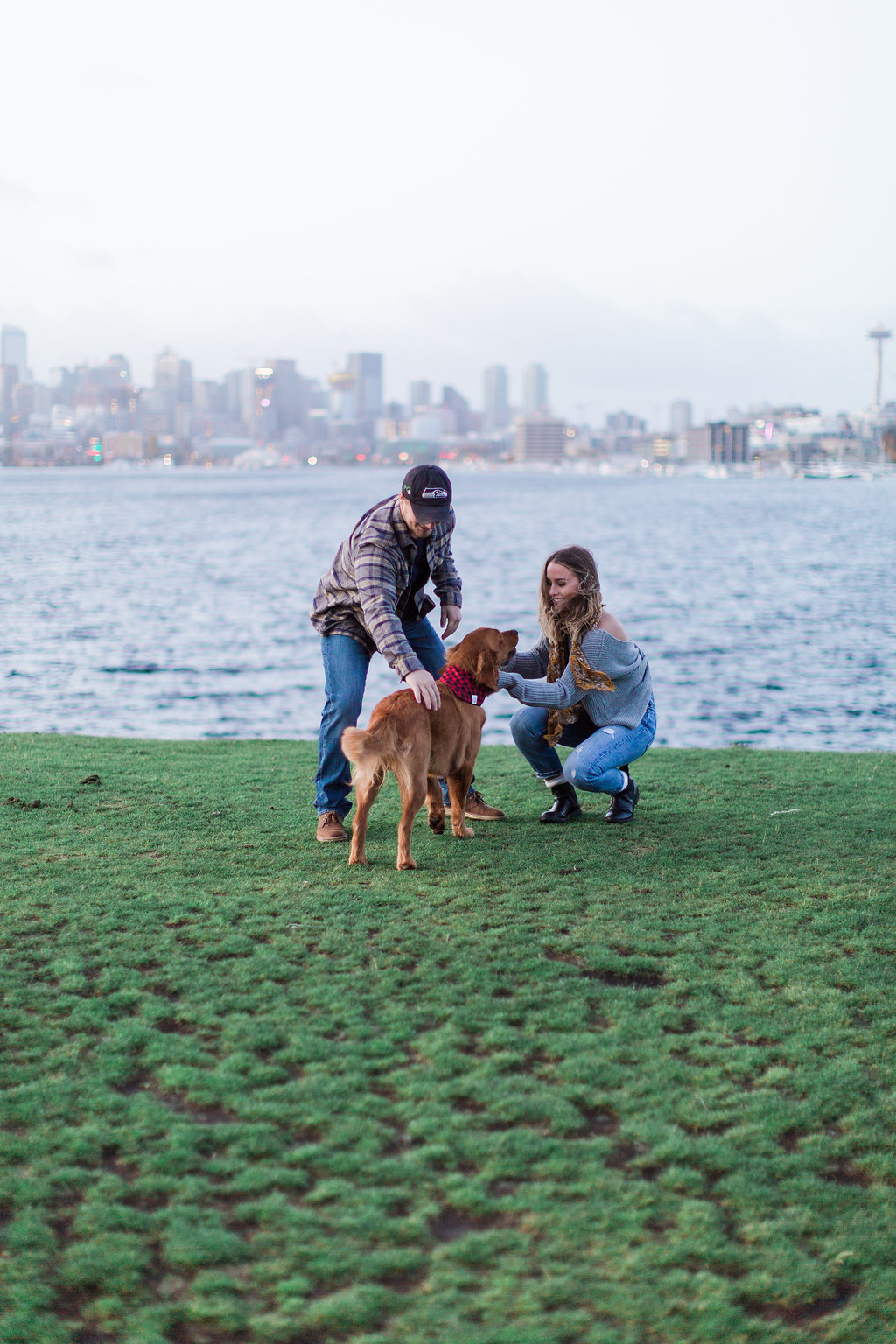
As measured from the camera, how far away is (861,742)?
51.9ft

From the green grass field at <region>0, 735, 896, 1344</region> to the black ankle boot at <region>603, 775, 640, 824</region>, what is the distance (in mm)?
538

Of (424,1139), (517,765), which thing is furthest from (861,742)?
(424,1139)

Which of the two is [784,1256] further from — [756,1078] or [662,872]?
[662,872]

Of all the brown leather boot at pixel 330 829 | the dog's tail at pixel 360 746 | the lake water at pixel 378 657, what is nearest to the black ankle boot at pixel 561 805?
the brown leather boot at pixel 330 829

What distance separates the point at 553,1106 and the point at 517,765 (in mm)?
6048

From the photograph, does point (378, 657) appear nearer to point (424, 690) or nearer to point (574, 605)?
point (574, 605)

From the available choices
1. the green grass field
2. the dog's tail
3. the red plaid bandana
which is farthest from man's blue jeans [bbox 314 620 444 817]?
the dog's tail

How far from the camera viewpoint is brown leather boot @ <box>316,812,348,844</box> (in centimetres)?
683

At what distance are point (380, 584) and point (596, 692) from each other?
1.61 meters

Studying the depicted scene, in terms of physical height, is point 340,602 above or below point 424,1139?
above

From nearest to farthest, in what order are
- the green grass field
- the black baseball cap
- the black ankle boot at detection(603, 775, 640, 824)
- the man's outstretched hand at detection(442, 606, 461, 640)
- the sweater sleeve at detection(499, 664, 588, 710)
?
the green grass field < the black baseball cap < the sweater sleeve at detection(499, 664, 588, 710) < the man's outstretched hand at detection(442, 606, 461, 640) < the black ankle boot at detection(603, 775, 640, 824)

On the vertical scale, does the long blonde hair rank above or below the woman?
above

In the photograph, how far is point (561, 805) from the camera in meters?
7.36

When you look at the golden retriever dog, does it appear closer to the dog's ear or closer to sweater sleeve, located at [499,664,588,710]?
the dog's ear
